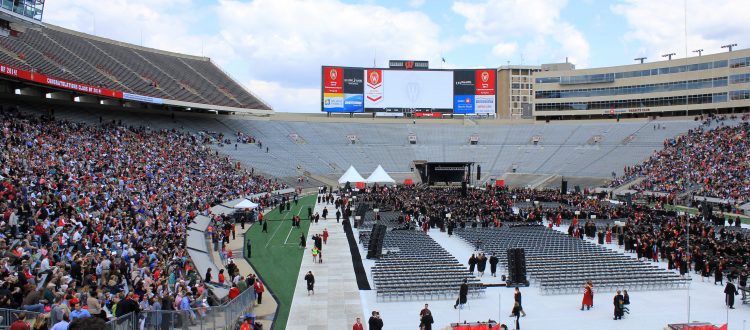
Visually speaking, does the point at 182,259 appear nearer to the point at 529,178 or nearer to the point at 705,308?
the point at 705,308

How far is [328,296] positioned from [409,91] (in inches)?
2045

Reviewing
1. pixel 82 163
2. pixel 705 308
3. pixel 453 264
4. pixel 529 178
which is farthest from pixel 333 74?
pixel 705 308

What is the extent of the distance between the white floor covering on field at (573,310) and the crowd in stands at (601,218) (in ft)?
6.87

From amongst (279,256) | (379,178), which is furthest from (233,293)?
(379,178)

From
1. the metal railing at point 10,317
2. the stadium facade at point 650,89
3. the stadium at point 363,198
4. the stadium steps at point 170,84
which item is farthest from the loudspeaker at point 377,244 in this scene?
the stadium facade at point 650,89

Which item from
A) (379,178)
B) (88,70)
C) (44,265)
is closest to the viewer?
(44,265)

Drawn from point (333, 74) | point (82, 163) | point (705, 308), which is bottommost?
point (705, 308)

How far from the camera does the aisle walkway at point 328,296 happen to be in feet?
49.0

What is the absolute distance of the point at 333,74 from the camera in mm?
66188

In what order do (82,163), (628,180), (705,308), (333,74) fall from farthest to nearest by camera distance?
(333,74)
(628,180)
(82,163)
(705,308)

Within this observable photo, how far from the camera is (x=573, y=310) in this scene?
53.4ft

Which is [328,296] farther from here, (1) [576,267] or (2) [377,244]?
(1) [576,267]

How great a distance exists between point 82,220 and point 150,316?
25.8 feet

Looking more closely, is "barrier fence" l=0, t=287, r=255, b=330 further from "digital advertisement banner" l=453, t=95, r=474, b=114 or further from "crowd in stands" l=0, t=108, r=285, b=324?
"digital advertisement banner" l=453, t=95, r=474, b=114
